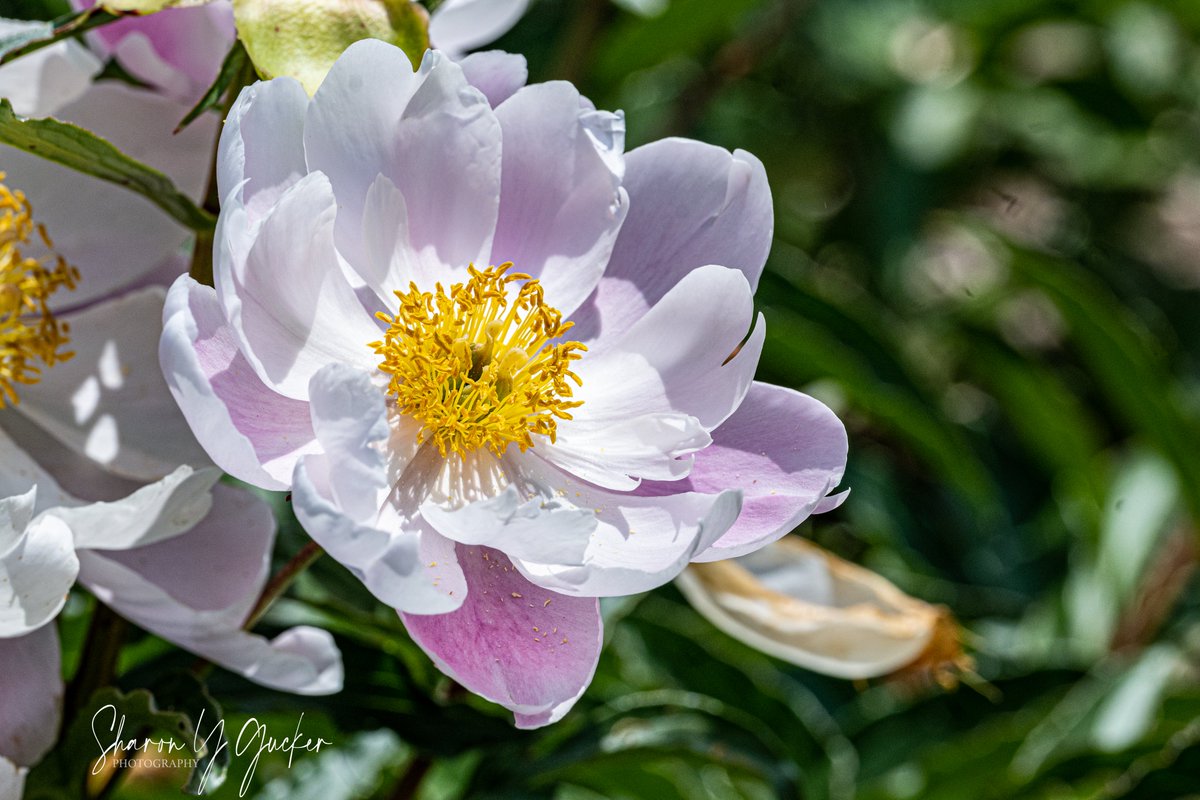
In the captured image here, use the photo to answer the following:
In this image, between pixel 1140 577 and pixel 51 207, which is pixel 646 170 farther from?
pixel 1140 577

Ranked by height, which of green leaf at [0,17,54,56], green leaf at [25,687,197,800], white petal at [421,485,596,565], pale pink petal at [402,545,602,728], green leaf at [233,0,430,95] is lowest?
green leaf at [25,687,197,800]

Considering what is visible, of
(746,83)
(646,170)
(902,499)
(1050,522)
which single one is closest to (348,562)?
(646,170)

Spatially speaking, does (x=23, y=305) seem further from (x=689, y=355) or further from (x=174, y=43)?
(x=689, y=355)

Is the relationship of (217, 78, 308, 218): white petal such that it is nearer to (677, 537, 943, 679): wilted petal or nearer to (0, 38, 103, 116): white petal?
(0, 38, 103, 116): white petal

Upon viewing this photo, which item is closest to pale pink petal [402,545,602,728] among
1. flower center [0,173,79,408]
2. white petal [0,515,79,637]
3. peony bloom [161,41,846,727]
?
peony bloom [161,41,846,727]

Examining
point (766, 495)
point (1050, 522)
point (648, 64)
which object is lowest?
point (1050, 522)

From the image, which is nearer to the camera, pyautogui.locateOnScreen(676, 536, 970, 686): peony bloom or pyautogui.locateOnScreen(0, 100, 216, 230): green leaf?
pyautogui.locateOnScreen(0, 100, 216, 230): green leaf

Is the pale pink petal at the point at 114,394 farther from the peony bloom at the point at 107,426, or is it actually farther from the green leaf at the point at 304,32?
the green leaf at the point at 304,32

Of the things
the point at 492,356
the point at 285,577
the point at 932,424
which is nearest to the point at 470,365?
the point at 492,356
